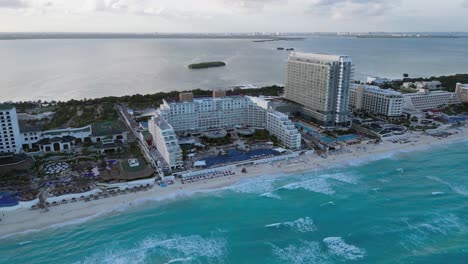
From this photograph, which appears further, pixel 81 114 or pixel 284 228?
pixel 81 114

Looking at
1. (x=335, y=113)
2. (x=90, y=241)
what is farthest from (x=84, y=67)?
(x=90, y=241)

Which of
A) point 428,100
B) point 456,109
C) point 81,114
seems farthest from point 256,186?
point 456,109

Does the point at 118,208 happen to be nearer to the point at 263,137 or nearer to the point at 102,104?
the point at 263,137

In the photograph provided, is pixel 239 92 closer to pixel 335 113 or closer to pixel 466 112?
pixel 335 113

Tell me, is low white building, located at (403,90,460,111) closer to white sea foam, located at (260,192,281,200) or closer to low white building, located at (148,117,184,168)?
white sea foam, located at (260,192,281,200)

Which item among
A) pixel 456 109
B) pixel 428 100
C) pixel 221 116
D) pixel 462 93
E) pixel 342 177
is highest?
pixel 462 93
